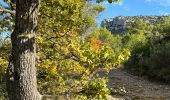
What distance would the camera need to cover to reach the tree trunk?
18.7 feet

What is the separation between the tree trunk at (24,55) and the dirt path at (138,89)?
39.6 ft

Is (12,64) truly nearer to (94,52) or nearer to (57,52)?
(94,52)

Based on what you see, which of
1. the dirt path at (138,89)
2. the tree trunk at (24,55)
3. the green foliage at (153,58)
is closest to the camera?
the tree trunk at (24,55)

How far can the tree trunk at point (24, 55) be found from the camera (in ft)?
18.7

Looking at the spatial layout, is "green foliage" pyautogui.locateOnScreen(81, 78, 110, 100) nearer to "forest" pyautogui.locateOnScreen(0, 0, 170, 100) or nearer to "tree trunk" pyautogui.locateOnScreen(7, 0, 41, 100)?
"forest" pyautogui.locateOnScreen(0, 0, 170, 100)

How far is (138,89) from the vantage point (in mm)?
23797

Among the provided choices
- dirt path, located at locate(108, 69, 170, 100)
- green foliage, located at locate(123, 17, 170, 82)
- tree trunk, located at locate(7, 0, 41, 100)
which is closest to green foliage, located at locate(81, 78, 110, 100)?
tree trunk, located at locate(7, 0, 41, 100)

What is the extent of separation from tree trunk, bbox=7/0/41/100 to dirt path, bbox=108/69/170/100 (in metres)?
12.1

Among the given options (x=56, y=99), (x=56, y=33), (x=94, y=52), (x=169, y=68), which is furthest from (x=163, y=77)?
(x=94, y=52)

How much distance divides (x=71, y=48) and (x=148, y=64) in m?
22.6

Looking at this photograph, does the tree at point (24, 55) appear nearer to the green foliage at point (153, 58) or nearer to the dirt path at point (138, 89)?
the dirt path at point (138, 89)

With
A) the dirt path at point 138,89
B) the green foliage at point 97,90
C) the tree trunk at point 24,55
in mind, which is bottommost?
the dirt path at point 138,89

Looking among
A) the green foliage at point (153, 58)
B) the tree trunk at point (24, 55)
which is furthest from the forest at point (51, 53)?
the green foliage at point (153, 58)

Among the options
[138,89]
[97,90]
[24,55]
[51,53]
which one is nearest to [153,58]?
[138,89]
